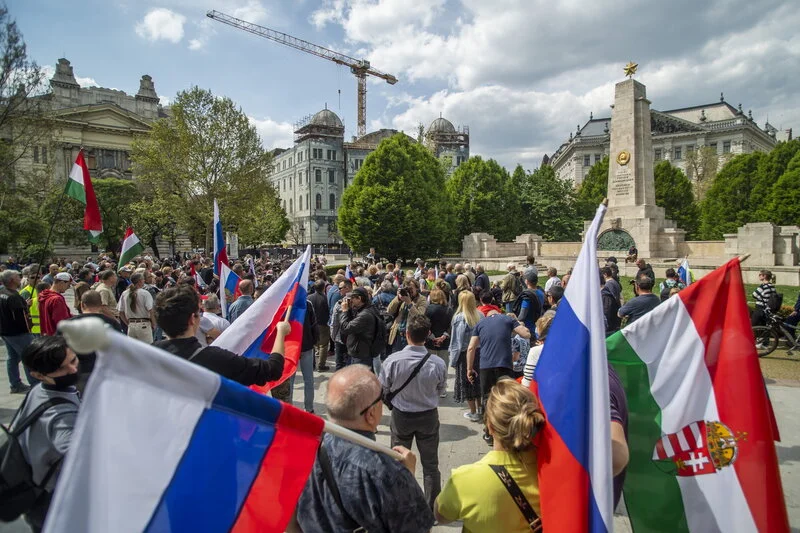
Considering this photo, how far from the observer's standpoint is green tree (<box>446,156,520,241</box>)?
43.3 metres

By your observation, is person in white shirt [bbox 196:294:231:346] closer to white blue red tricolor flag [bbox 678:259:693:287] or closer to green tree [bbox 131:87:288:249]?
white blue red tricolor flag [bbox 678:259:693:287]

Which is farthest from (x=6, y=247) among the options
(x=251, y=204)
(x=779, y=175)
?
(x=779, y=175)

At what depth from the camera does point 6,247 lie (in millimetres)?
34250

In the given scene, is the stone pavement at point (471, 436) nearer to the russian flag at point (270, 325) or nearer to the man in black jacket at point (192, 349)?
the man in black jacket at point (192, 349)

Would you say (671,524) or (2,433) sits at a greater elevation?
(2,433)

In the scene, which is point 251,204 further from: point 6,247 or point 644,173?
point 644,173

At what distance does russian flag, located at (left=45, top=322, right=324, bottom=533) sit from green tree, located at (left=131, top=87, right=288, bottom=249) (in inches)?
1249

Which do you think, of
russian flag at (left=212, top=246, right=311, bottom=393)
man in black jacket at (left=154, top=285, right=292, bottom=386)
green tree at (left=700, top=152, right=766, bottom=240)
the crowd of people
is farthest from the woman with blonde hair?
green tree at (left=700, top=152, right=766, bottom=240)

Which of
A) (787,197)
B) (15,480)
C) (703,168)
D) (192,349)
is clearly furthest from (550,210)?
(15,480)

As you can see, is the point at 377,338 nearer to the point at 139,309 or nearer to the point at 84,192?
the point at 139,309

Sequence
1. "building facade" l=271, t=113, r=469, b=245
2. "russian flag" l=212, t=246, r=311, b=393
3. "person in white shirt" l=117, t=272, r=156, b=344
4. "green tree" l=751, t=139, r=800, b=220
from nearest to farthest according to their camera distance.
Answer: "russian flag" l=212, t=246, r=311, b=393 → "person in white shirt" l=117, t=272, r=156, b=344 → "green tree" l=751, t=139, r=800, b=220 → "building facade" l=271, t=113, r=469, b=245

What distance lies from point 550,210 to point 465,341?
42835 mm

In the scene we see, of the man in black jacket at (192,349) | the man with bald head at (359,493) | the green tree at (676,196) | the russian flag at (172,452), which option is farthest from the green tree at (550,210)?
the russian flag at (172,452)

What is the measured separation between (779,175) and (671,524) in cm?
4997
